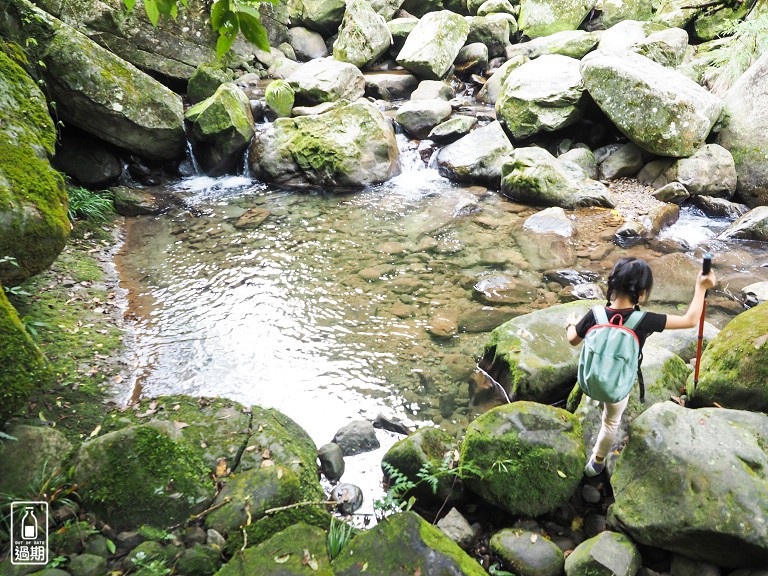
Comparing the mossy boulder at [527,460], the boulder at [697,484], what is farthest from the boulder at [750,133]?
the mossy boulder at [527,460]

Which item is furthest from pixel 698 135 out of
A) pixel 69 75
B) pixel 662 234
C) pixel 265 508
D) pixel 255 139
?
pixel 69 75

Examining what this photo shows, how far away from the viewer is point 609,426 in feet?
9.60

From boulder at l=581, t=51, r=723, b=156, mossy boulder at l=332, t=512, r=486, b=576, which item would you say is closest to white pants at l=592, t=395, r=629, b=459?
mossy boulder at l=332, t=512, r=486, b=576

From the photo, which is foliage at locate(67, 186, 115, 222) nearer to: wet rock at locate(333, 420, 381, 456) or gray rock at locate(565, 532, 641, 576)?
wet rock at locate(333, 420, 381, 456)

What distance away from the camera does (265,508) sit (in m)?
2.68

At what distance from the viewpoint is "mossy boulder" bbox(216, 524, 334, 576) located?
2.18 metres

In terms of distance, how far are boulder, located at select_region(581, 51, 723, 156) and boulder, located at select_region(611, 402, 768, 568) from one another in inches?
282

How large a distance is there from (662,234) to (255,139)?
813cm

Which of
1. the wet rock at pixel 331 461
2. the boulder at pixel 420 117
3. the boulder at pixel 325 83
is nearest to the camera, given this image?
the wet rock at pixel 331 461

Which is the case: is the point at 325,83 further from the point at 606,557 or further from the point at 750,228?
the point at 606,557

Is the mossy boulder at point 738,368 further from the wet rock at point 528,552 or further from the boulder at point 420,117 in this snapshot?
the boulder at point 420,117

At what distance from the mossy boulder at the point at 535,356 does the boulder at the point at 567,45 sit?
10798 mm

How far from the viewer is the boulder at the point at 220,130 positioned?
9250 millimetres

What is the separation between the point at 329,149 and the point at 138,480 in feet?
25.5
